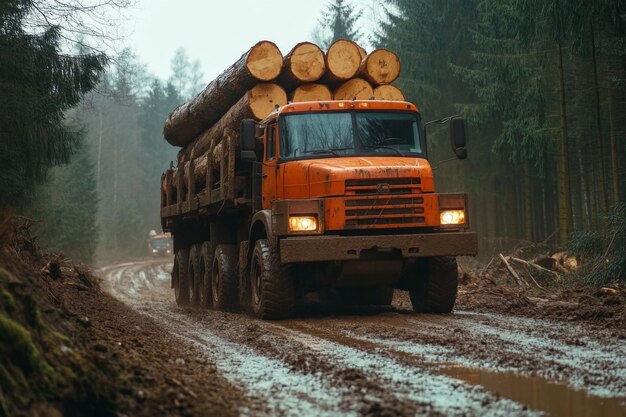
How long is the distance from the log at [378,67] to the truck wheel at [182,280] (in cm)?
690

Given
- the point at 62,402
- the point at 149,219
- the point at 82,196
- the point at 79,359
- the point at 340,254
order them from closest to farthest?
1. the point at 62,402
2. the point at 79,359
3. the point at 340,254
4. the point at 82,196
5. the point at 149,219

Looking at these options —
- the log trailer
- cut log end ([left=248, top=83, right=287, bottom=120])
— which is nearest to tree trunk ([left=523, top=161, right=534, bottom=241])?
cut log end ([left=248, top=83, right=287, bottom=120])

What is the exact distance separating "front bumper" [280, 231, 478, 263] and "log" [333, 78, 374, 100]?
3.30 meters

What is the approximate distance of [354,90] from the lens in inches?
500

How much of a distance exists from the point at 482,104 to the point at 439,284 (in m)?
19.0

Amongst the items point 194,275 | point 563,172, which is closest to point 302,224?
point 194,275

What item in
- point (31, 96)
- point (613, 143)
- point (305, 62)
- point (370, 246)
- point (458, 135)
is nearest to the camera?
point (370, 246)

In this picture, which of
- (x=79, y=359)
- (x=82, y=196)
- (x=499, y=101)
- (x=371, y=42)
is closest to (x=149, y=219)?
(x=82, y=196)

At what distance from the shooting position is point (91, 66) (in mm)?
17297

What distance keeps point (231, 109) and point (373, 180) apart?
13.5 feet

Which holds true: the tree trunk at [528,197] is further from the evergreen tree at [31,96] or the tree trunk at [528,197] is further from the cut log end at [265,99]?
the cut log end at [265,99]

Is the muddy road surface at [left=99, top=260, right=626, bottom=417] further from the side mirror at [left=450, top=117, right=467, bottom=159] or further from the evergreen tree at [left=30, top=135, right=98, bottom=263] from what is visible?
the evergreen tree at [left=30, top=135, right=98, bottom=263]

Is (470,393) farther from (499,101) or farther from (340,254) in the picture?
(499,101)

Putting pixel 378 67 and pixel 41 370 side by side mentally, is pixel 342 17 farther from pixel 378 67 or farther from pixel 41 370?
pixel 41 370
